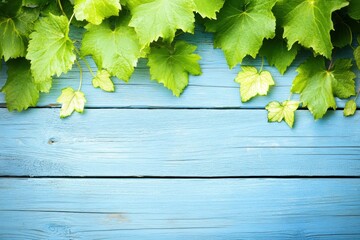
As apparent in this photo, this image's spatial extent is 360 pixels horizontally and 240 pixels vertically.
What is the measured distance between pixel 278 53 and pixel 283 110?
16cm

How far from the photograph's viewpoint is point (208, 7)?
37.1 inches

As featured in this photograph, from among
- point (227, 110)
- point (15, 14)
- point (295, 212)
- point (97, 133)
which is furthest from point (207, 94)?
point (15, 14)

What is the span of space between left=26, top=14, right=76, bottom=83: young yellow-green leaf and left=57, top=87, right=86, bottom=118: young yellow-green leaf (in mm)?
119

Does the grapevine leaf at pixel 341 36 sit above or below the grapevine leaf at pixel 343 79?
above

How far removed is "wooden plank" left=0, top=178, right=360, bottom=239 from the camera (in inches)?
45.9

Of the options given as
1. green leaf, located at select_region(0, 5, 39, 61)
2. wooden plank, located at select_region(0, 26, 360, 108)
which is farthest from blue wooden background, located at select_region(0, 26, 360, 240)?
green leaf, located at select_region(0, 5, 39, 61)

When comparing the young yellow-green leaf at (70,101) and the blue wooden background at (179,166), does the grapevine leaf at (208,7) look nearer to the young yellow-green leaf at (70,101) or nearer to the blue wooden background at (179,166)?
the blue wooden background at (179,166)

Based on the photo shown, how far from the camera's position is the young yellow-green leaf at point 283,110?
1.14 metres

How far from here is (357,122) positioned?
117 cm

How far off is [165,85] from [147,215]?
39cm

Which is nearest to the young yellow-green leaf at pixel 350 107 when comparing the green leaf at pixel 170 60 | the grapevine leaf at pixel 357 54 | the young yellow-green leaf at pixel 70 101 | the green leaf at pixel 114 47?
the grapevine leaf at pixel 357 54

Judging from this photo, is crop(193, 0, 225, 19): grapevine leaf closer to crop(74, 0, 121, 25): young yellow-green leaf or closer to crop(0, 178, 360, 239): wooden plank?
crop(74, 0, 121, 25): young yellow-green leaf

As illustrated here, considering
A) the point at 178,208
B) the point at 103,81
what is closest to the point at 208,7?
the point at 103,81

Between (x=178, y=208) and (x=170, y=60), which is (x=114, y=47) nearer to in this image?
(x=170, y=60)
